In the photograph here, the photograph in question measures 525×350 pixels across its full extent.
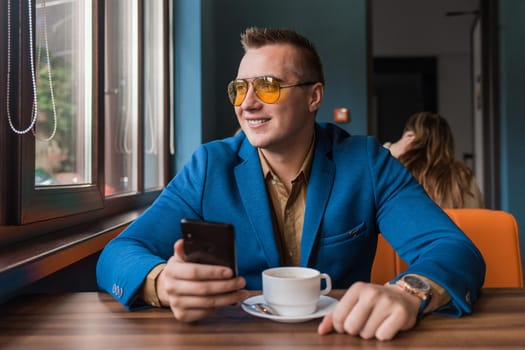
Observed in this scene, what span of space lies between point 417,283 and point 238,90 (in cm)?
65

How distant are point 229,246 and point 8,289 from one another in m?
0.41

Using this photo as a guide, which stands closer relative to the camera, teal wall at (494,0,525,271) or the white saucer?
the white saucer

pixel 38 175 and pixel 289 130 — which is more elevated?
pixel 289 130

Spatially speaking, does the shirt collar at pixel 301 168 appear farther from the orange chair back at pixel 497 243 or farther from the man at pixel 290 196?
the orange chair back at pixel 497 243

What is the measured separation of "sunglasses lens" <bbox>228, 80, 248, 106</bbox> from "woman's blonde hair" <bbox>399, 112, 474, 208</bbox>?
1496 millimetres

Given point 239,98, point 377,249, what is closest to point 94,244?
point 239,98

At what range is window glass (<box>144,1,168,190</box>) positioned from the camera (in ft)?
9.41

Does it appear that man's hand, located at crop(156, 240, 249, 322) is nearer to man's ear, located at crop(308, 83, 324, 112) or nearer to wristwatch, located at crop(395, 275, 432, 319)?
wristwatch, located at crop(395, 275, 432, 319)

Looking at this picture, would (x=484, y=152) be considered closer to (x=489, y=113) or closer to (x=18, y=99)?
(x=489, y=113)

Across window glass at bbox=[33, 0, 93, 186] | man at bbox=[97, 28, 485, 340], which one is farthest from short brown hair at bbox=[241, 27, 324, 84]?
window glass at bbox=[33, 0, 93, 186]

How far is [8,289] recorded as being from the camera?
89 cm

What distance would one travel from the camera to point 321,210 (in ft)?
4.09

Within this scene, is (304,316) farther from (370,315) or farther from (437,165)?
(437,165)

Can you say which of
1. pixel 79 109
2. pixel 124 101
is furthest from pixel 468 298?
pixel 124 101
